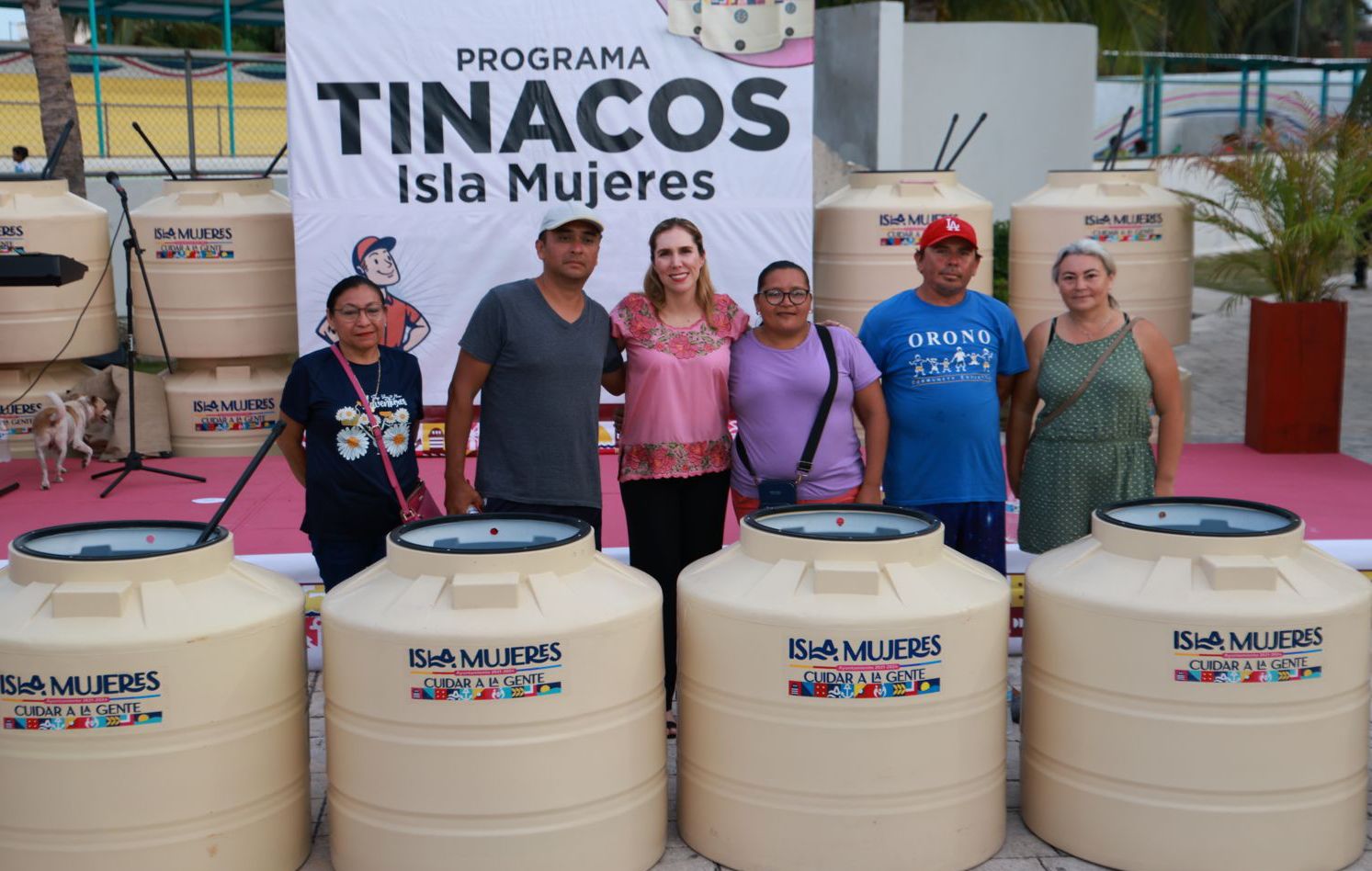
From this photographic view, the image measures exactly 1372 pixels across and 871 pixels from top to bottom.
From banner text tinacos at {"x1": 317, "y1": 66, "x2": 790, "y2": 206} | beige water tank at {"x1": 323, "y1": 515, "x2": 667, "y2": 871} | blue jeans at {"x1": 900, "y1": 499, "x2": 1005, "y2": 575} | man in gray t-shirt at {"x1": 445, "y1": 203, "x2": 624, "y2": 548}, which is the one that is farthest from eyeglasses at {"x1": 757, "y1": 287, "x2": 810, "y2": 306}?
banner text tinacos at {"x1": 317, "y1": 66, "x2": 790, "y2": 206}

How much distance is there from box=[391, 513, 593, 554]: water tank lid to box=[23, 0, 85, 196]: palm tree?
348 inches

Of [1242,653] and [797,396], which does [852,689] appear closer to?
[1242,653]

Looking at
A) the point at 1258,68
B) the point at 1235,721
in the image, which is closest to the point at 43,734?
the point at 1235,721

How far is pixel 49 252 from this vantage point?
28.2ft

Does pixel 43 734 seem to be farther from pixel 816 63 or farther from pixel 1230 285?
pixel 1230 285

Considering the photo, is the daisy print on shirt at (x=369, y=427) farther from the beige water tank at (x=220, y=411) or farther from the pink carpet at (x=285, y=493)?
the beige water tank at (x=220, y=411)

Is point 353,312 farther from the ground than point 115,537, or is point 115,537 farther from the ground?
point 353,312

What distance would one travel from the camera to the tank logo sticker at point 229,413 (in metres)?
8.77

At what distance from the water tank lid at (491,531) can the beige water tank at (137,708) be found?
389 mm

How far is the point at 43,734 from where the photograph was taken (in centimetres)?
360

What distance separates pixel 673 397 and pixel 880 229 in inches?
171

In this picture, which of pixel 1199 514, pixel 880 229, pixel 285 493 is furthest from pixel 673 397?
pixel 880 229

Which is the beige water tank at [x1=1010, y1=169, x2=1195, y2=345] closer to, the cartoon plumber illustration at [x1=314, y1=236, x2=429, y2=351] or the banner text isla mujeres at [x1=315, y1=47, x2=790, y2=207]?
the banner text isla mujeres at [x1=315, y1=47, x2=790, y2=207]

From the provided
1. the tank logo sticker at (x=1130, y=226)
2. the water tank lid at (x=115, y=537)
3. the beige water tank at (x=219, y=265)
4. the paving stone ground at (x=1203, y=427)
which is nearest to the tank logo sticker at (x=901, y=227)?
the tank logo sticker at (x=1130, y=226)
